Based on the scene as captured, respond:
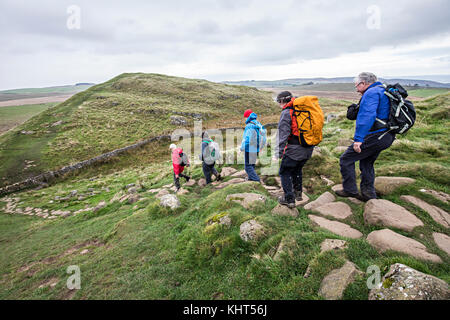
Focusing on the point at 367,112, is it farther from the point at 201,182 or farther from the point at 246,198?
the point at 201,182

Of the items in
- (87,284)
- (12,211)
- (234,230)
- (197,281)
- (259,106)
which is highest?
(259,106)

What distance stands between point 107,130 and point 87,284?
3540 centimetres

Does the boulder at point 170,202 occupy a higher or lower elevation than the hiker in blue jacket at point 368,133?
lower

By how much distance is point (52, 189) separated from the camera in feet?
54.2

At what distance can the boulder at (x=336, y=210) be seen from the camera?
481cm

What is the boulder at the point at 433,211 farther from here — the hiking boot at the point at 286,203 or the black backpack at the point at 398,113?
the hiking boot at the point at 286,203

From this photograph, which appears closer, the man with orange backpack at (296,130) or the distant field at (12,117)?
the man with orange backpack at (296,130)

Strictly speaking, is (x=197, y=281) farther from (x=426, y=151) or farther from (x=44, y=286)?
(x=426, y=151)

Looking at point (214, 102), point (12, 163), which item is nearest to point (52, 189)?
point (12, 163)

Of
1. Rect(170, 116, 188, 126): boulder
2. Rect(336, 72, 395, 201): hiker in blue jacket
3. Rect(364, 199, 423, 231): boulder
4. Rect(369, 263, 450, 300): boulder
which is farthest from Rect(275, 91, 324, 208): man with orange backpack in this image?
Rect(170, 116, 188, 126): boulder

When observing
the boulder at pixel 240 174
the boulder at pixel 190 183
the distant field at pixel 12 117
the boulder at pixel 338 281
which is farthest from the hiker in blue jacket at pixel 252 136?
the distant field at pixel 12 117

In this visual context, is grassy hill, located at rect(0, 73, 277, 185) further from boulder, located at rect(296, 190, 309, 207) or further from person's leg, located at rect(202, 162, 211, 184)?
boulder, located at rect(296, 190, 309, 207)

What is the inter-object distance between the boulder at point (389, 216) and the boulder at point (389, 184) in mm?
662

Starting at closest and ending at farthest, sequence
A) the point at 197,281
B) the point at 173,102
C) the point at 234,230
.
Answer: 1. the point at 197,281
2. the point at 234,230
3. the point at 173,102
